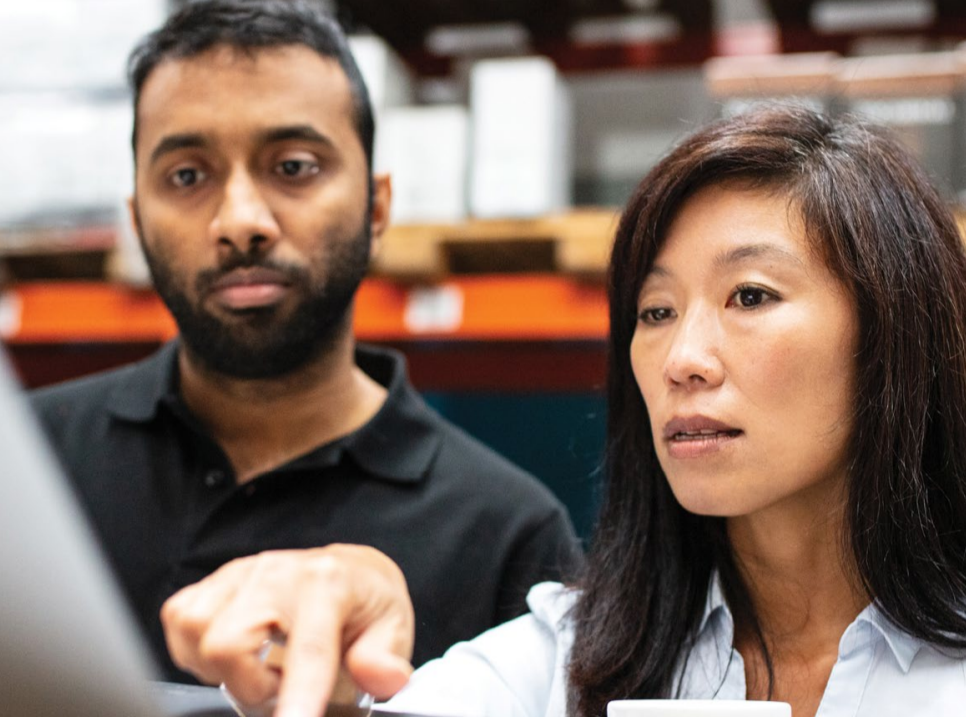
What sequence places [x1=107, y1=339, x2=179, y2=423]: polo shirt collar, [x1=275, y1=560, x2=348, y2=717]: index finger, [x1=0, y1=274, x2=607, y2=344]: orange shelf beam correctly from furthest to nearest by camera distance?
[x1=0, y1=274, x2=607, y2=344]: orange shelf beam → [x1=107, y1=339, x2=179, y2=423]: polo shirt collar → [x1=275, y1=560, x2=348, y2=717]: index finger

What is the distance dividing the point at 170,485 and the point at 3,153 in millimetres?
1133

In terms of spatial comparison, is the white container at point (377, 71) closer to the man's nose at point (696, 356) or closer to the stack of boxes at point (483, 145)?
the stack of boxes at point (483, 145)

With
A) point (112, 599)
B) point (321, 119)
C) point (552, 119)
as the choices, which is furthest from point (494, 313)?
point (112, 599)

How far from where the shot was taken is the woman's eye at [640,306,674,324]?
1.07 meters

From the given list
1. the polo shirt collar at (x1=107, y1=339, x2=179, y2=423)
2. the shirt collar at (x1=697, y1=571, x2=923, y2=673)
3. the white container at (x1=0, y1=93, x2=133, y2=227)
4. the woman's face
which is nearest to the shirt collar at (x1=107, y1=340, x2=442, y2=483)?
the polo shirt collar at (x1=107, y1=339, x2=179, y2=423)

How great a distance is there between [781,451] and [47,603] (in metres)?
0.83

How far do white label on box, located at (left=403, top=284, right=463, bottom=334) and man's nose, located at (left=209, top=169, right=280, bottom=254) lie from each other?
30.3 inches

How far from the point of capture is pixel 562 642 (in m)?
1.13

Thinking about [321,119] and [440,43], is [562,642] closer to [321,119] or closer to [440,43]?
[321,119]

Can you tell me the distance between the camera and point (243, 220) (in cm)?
135

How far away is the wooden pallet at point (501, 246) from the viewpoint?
6.63 feet

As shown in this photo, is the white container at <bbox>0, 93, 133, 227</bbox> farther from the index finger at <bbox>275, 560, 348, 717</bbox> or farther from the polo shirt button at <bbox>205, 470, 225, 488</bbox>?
the index finger at <bbox>275, 560, 348, 717</bbox>

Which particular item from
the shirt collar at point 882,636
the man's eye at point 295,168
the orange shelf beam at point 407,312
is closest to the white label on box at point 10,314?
the orange shelf beam at point 407,312

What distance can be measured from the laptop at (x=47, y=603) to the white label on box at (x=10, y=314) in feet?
7.30
